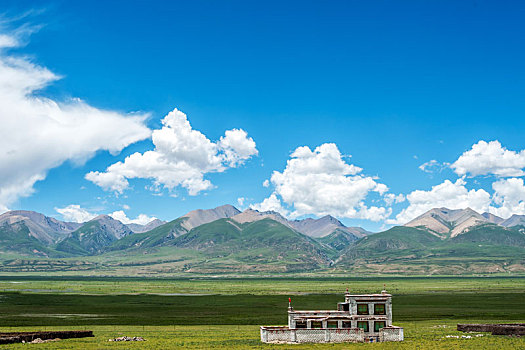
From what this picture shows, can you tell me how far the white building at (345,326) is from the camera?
224ft

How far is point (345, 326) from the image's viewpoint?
230 ft

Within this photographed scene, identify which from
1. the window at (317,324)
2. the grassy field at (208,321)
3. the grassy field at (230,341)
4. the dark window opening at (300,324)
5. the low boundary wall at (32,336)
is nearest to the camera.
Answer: the grassy field at (230,341)

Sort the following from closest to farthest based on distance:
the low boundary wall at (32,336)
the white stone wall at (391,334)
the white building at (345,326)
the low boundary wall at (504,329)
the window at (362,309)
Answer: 1. the low boundary wall at (32,336)
2. the white building at (345,326)
3. the white stone wall at (391,334)
4. the window at (362,309)
5. the low boundary wall at (504,329)

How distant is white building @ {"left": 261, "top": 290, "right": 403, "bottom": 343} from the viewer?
68188 mm

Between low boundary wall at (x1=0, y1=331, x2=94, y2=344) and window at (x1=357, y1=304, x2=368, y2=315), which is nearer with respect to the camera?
low boundary wall at (x1=0, y1=331, x2=94, y2=344)

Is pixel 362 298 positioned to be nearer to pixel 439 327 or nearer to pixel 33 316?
pixel 439 327

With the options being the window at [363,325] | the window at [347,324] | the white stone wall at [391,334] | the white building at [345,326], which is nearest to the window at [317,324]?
the white building at [345,326]

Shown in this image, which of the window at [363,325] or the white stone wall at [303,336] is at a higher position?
the window at [363,325]

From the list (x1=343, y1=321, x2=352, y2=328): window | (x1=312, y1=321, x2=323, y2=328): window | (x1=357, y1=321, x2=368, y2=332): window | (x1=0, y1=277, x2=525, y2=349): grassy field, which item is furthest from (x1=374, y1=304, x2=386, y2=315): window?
(x1=312, y1=321, x2=323, y2=328): window

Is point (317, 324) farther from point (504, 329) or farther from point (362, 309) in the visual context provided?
point (504, 329)

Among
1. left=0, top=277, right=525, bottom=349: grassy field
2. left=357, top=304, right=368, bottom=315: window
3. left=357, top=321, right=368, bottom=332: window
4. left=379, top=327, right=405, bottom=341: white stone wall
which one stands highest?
left=357, top=304, right=368, bottom=315: window

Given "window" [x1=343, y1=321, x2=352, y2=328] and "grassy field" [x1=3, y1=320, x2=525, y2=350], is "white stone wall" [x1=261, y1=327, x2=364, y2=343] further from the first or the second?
"window" [x1=343, y1=321, x2=352, y2=328]

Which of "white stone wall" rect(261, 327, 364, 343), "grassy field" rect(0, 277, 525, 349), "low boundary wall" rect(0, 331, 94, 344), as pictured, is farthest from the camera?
"white stone wall" rect(261, 327, 364, 343)

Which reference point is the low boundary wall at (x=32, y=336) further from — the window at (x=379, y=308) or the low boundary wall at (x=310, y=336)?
the window at (x=379, y=308)
